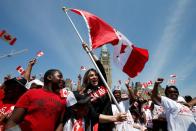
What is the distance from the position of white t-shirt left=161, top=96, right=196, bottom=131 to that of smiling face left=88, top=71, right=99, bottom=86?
4.94ft

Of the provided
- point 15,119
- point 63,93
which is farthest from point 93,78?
point 15,119

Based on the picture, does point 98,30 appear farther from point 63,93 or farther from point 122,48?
point 63,93

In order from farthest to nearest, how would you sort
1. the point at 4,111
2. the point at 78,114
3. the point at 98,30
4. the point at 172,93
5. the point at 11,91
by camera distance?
the point at 172,93 → the point at 98,30 → the point at 11,91 → the point at 4,111 → the point at 78,114

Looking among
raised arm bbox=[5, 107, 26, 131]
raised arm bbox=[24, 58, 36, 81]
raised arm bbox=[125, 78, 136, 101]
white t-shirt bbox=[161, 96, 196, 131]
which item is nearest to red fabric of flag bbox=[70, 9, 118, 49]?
raised arm bbox=[125, 78, 136, 101]

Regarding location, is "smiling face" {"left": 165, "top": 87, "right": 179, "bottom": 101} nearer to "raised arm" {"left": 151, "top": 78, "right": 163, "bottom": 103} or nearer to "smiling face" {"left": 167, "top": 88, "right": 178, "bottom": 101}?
"smiling face" {"left": 167, "top": 88, "right": 178, "bottom": 101}

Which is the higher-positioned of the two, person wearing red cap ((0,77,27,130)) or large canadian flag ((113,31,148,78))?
large canadian flag ((113,31,148,78))

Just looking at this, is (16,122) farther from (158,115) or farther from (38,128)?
Answer: (158,115)

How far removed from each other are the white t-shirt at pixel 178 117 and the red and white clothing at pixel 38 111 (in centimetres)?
275

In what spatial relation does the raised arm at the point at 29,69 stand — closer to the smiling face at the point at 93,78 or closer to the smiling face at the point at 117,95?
the smiling face at the point at 93,78

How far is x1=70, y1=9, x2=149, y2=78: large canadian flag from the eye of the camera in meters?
5.73

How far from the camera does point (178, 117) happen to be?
577 cm

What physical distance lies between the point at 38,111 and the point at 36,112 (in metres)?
0.03

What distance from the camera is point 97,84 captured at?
5266 mm


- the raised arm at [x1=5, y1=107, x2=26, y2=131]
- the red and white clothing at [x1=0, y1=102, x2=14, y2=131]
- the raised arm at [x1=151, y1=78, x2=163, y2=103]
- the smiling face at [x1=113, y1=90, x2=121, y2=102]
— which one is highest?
the smiling face at [x1=113, y1=90, x2=121, y2=102]
